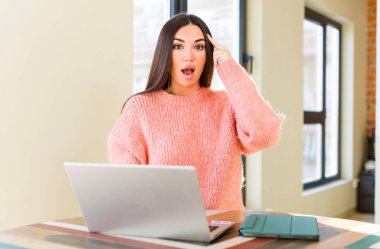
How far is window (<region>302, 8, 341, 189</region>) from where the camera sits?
442 centimetres

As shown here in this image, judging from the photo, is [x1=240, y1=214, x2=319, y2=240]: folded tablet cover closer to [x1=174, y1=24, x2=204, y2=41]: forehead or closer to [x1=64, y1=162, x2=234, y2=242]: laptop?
[x1=64, y1=162, x2=234, y2=242]: laptop

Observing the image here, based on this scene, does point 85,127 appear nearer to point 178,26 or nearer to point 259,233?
point 178,26

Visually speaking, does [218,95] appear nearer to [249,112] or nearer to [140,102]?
[249,112]

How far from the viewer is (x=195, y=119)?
1.66 meters

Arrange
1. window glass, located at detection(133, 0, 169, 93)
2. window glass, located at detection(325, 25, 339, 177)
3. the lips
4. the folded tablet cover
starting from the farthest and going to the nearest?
1. window glass, located at detection(325, 25, 339, 177)
2. window glass, located at detection(133, 0, 169, 93)
3. the lips
4. the folded tablet cover

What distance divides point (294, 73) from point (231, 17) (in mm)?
734

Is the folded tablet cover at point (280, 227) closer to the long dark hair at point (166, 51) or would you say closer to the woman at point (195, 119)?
the woman at point (195, 119)

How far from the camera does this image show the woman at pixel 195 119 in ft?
5.26

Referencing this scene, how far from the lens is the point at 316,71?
4.62m

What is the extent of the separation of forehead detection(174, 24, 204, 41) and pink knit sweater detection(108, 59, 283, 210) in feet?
0.45

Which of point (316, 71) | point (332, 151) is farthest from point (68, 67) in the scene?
point (332, 151)

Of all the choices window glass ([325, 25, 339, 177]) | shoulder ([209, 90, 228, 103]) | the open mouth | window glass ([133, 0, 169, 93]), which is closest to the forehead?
the open mouth

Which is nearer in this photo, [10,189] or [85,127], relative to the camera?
[10,189]

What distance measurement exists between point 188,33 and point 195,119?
0.98 feet
